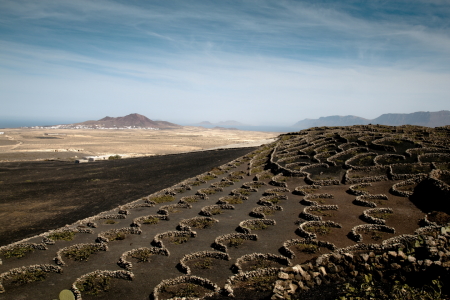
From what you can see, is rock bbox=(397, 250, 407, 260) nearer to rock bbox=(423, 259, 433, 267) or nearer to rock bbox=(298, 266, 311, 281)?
rock bbox=(423, 259, 433, 267)

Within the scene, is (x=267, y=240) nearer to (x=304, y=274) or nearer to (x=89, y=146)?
(x=304, y=274)

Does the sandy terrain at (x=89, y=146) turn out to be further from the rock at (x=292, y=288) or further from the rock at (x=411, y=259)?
the rock at (x=411, y=259)

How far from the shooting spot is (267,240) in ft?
51.2

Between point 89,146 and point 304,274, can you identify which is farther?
point 89,146

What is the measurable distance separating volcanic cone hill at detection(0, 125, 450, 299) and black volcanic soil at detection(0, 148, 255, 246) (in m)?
2.97

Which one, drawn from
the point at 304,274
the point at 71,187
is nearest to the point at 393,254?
the point at 304,274

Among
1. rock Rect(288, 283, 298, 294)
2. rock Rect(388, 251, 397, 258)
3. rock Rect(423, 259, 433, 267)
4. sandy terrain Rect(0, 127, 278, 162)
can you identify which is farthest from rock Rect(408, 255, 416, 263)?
sandy terrain Rect(0, 127, 278, 162)

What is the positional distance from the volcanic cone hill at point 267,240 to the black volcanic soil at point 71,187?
297 cm

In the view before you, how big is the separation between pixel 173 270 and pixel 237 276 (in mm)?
3138

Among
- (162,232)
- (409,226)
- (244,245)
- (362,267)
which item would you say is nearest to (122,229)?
(162,232)

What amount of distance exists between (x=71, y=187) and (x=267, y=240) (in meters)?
23.1

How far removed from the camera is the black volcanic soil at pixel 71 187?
20328mm

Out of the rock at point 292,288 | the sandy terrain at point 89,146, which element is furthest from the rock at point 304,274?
the sandy terrain at point 89,146

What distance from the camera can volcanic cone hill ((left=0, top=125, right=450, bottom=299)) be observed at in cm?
1078
